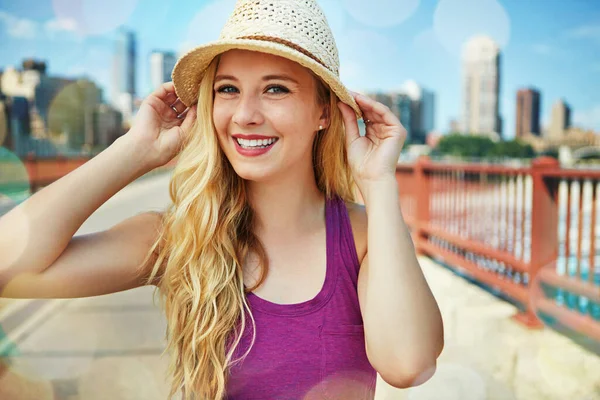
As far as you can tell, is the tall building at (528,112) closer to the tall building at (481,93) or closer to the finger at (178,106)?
the tall building at (481,93)

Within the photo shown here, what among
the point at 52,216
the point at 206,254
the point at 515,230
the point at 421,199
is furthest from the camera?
the point at 421,199

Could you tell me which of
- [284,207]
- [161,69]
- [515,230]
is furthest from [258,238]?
[515,230]

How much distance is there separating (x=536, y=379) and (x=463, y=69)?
144 metres

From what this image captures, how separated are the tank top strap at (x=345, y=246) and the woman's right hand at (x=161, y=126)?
0.58m

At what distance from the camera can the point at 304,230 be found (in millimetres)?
1779

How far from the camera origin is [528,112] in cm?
13262

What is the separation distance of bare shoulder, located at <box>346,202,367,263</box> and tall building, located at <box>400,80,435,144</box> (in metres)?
90.0

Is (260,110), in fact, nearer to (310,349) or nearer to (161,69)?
(310,349)

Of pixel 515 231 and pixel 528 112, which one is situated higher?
pixel 528 112

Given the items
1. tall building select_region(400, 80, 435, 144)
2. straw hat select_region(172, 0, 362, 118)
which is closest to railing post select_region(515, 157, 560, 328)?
straw hat select_region(172, 0, 362, 118)

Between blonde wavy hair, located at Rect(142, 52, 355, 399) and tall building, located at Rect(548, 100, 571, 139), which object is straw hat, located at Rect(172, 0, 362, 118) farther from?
tall building, located at Rect(548, 100, 571, 139)

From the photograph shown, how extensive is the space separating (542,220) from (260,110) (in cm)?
345

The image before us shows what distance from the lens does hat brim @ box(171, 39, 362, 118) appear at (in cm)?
150

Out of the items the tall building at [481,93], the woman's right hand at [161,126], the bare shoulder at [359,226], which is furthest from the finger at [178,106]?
the tall building at [481,93]
